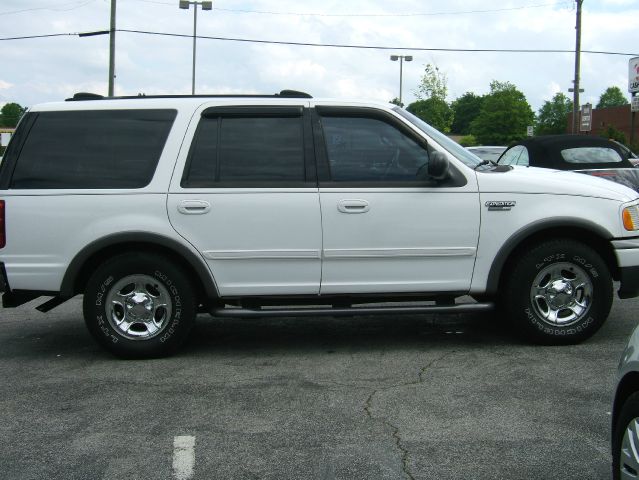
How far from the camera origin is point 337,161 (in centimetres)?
601

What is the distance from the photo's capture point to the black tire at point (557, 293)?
6020mm

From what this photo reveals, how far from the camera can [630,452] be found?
292cm

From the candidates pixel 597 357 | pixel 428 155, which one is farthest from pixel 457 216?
pixel 597 357

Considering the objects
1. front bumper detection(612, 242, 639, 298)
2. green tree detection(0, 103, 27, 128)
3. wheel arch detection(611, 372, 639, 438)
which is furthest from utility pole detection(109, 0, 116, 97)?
green tree detection(0, 103, 27, 128)

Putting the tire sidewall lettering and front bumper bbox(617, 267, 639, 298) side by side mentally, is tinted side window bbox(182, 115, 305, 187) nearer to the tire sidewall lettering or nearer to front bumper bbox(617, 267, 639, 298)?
the tire sidewall lettering

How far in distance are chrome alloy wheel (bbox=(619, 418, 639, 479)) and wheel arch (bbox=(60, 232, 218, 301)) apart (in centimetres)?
358

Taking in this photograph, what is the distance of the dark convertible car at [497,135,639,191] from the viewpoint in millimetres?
10906

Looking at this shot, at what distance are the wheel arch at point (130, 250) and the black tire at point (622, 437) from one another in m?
3.49

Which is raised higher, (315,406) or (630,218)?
(630,218)

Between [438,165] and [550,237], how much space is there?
1.14m

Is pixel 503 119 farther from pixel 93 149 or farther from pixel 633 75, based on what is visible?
pixel 93 149

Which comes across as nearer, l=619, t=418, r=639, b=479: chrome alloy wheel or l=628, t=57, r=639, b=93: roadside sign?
l=619, t=418, r=639, b=479: chrome alloy wheel

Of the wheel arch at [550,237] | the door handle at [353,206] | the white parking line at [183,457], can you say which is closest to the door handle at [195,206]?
the door handle at [353,206]

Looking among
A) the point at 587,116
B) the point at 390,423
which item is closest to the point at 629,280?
the point at 390,423
